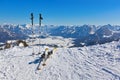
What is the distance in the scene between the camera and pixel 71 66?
26391 mm

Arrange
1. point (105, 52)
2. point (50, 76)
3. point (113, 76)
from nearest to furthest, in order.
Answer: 1. point (113, 76)
2. point (50, 76)
3. point (105, 52)

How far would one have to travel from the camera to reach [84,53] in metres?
32.1

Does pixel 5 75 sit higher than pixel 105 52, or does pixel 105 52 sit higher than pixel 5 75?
pixel 105 52

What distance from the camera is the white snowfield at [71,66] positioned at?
74.9ft

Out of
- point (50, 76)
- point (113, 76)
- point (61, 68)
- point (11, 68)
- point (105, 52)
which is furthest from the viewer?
point (105, 52)

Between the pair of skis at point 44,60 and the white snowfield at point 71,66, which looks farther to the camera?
the pair of skis at point 44,60

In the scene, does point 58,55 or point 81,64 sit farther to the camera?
point 58,55

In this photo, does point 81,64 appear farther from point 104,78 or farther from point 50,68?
point 104,78

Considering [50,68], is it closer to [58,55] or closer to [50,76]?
[50,76]

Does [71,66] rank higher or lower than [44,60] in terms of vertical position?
lower

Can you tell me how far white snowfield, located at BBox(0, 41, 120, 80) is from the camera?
22844 millimetres

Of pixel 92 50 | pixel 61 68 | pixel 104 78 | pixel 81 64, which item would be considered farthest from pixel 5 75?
pixel 92 50

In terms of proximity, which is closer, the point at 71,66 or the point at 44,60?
the point at 71,66

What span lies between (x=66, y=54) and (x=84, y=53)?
2.97 m
